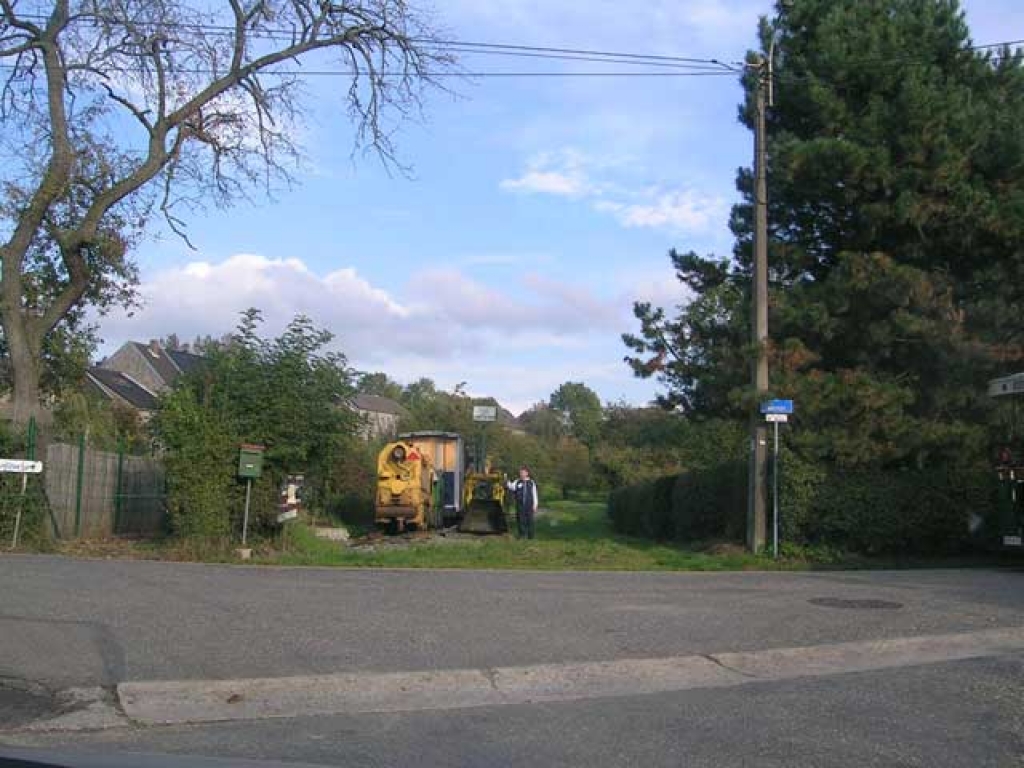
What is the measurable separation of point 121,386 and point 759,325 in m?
56.1

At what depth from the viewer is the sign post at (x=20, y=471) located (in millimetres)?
18609

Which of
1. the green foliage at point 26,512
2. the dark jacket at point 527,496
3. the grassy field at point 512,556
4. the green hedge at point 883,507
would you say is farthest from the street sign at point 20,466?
the green hedge at point 883,507

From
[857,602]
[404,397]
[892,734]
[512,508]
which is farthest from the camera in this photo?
[404,397]

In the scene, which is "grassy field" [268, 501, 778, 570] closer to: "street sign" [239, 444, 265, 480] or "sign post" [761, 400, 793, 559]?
"sign post" [761, 400, 793, 559]

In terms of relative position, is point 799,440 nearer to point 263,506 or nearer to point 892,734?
→ point 263,506

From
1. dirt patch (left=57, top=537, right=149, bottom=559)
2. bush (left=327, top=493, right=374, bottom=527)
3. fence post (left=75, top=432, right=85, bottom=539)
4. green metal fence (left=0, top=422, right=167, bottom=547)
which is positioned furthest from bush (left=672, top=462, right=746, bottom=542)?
fence post (left=75, top=432, right=85, bottom=539)

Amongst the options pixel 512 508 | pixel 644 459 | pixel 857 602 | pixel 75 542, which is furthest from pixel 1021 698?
pixel 644 459

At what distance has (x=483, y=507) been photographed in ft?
95.4

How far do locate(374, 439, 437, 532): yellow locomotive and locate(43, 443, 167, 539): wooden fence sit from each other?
6.90m

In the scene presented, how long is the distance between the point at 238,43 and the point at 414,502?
12506 millimetres

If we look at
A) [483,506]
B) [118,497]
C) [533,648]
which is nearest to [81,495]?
[118,497]

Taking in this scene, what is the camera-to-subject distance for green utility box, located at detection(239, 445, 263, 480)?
18641 millimetres

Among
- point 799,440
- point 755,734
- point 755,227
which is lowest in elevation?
point 755,734

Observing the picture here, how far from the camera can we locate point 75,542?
19.6 m
